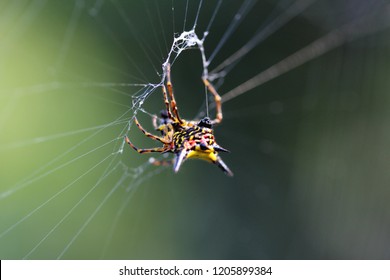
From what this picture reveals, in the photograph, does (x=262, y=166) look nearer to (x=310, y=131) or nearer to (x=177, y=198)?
(x=310, y=131)

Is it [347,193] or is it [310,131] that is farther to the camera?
[347,193]

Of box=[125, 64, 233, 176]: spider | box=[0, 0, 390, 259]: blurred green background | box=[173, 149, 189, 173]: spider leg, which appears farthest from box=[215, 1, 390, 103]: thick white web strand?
box=[173, 149, 189, 173]: spider leg

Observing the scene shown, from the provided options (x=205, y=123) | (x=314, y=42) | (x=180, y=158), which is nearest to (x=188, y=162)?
(x=314, y=42)

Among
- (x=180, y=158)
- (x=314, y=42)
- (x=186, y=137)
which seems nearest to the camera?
(x=180, y=158)

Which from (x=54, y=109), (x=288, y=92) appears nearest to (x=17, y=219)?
(x=54, y=109)

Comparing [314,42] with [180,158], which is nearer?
[180,158]

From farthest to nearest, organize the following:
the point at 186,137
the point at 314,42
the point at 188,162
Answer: the point at 314,42 < the point at 188,162 < the point at 186,137

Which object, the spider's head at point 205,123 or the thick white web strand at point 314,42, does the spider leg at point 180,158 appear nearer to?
the spider's head at point 205,123

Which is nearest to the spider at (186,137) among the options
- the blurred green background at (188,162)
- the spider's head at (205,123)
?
the spider's head at (205,123)

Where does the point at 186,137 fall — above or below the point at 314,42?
below

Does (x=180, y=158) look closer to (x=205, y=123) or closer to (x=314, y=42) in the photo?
(x=205, y=123)
